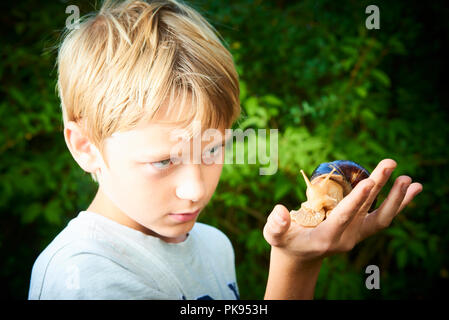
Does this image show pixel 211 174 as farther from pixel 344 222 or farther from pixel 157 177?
pixel 344 222

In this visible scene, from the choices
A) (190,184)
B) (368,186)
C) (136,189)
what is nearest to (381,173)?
(368,186)

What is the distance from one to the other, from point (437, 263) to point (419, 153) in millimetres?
680

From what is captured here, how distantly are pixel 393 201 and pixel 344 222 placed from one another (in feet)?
0.60

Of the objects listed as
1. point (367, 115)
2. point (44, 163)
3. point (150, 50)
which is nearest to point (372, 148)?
point (367, 115)

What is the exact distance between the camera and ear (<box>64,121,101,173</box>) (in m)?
1.08

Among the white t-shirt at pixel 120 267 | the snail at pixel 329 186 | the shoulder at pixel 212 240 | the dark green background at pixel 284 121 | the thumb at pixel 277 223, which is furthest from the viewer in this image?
the dark green background at pixel 284 121

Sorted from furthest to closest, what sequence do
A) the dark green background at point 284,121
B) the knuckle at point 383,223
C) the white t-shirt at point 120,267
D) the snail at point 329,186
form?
1. the dark green background at point 284,121
2. the snail at point 329,186
3. the knuckle at point 383,223
4. the white t-shirt at point 120,267

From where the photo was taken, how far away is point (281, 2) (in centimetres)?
253

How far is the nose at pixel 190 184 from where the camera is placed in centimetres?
102

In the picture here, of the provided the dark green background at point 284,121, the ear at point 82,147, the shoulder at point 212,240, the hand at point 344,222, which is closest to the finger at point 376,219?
the hand at point 344,222

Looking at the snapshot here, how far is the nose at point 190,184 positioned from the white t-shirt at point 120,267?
0.73 feet

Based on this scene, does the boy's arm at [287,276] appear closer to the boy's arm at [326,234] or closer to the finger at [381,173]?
the boy's arm at [326,234]

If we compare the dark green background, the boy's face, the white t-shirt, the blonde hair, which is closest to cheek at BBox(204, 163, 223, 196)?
the boy's face
